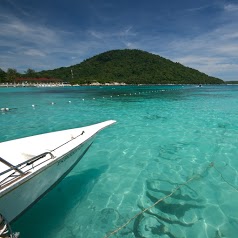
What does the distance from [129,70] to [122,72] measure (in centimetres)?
844

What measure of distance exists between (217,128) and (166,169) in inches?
288

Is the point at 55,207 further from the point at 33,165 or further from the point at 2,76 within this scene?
the point at 2,76

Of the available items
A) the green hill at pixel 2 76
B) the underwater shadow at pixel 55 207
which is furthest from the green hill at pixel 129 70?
the underwater shadow at pixel 55 207

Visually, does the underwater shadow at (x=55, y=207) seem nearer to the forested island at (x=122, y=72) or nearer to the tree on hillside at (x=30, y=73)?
the forested island at (x=122, y=72)

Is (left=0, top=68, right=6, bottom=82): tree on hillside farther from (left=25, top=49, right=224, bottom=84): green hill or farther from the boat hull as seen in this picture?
the boat hull

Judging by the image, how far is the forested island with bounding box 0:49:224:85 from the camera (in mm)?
140875

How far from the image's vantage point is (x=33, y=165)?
4305mm

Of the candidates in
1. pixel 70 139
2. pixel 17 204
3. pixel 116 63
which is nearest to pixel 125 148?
pixel 70 139

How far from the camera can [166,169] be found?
743 cm

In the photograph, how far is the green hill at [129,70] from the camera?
149250 millimetres

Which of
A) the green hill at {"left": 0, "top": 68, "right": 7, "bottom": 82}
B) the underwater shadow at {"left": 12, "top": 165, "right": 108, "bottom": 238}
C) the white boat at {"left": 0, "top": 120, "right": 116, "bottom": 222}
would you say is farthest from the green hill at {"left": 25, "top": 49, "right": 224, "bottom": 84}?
the white boat at {"left": 0, "top": 120, "right": 116, "bottom": 222}

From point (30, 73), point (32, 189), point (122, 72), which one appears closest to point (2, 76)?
point (30, 73)

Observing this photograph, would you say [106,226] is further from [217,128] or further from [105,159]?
[217,128]

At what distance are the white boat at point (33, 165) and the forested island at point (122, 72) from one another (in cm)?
12087
